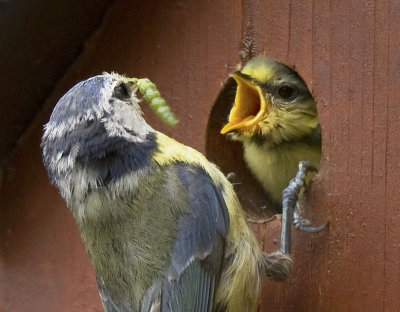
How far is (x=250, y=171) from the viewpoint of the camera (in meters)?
2.81

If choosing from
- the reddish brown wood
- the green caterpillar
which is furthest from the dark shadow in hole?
the green caterpillar

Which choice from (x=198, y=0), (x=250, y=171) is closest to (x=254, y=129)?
(x=250, y=171)

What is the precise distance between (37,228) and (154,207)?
72 centimetres

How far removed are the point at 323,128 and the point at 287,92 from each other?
41 cm

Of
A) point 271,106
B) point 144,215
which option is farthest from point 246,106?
point 144,215

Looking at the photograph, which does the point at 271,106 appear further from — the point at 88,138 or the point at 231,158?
the point at 88,138

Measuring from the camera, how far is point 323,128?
230 cm

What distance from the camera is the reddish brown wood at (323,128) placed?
2.16 metres

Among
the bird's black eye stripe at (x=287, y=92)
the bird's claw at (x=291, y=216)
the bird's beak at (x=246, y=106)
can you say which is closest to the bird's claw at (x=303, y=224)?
the bird's claw at (x=291, y=216)

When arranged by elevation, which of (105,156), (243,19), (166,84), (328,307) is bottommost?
(328,307)

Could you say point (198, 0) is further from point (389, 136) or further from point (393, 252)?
point (393, 252)

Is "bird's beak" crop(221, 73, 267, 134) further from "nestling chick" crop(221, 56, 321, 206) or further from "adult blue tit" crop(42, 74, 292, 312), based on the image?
"adult blue tit" crop(42, 74, 292, 312)

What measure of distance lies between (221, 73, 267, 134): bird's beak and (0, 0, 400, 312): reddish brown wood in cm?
6

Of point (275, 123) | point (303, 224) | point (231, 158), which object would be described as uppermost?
point (275, 123)
